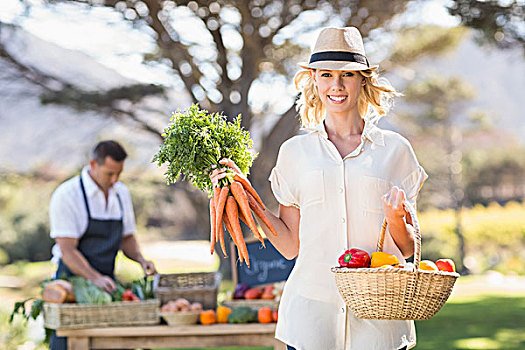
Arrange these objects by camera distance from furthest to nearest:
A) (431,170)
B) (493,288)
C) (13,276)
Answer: (431,170) < (13,276) < (493,288)

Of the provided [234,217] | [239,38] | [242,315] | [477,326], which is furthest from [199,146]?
[239,38]

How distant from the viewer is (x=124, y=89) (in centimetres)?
962

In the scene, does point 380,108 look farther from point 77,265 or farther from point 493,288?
point 493,288

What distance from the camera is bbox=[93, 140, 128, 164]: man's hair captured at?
12.1 feet

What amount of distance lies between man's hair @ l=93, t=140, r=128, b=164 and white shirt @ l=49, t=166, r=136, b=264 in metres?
0.10

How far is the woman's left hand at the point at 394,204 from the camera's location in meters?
1.81

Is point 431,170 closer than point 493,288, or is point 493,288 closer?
point 493,288

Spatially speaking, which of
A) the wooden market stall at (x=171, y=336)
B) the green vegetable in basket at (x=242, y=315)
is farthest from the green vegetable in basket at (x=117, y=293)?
the green vegetable in basket at (x=242, y=315)

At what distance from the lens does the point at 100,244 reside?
379 cm

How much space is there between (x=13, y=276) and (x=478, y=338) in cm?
1235

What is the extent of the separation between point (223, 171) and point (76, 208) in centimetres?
185

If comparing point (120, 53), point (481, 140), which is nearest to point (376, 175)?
point (120, 53)

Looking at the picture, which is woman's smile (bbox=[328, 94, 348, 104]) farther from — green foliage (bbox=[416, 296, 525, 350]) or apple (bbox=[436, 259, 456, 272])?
green foliage (bbox=[416, 296, 525, 350])

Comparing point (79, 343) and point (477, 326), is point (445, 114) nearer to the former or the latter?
point (477, 326)
